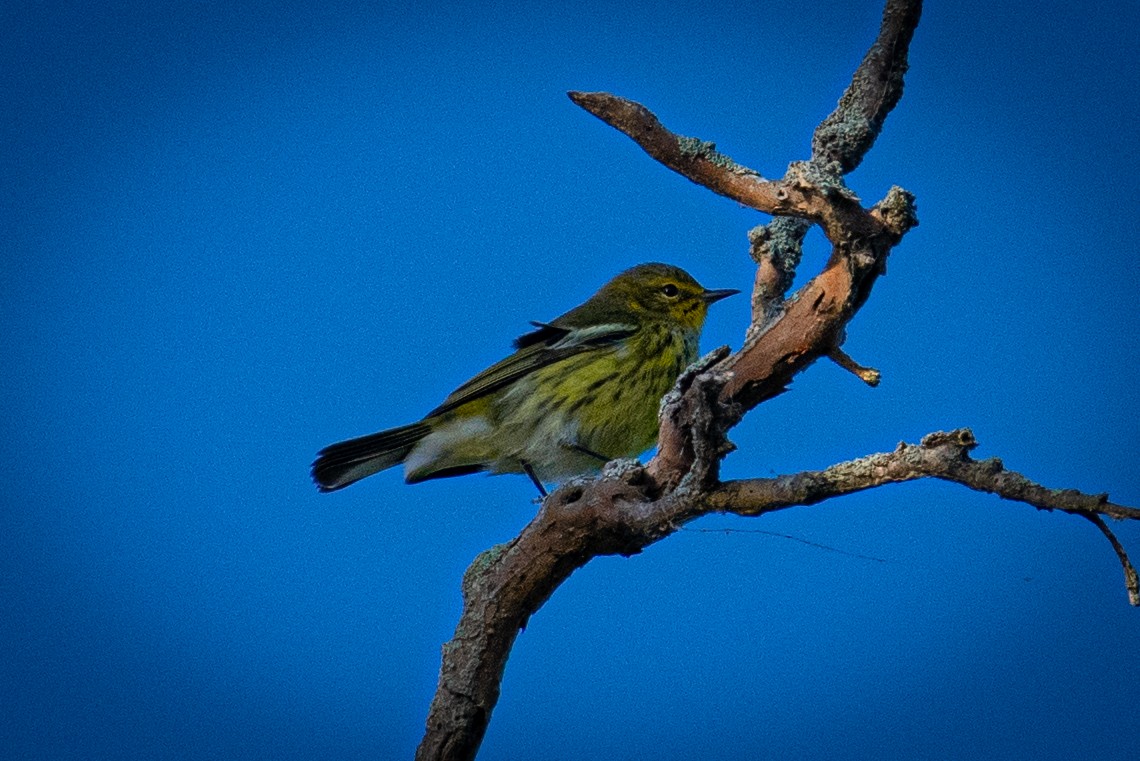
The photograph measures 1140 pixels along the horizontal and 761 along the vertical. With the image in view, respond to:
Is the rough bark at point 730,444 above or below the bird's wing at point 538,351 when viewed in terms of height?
below

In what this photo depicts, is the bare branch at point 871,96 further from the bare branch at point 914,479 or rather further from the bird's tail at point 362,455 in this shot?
the bird's tail at point 362,455

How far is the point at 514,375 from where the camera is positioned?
4.82 metres

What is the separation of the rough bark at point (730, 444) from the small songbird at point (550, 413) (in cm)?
128

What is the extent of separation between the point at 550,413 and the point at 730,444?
1.98 meters

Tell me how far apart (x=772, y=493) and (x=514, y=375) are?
2225 mm

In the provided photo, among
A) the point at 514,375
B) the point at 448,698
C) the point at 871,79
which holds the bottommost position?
the point at 448,698

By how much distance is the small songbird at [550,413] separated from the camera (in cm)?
462

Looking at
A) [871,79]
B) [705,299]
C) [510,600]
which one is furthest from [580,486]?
[705,299]

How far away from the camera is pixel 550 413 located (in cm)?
469

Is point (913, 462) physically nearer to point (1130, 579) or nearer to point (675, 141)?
point (1130, 579)

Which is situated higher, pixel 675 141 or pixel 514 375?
pixel 514 375

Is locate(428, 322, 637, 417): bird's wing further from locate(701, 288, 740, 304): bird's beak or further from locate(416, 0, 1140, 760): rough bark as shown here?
locate(416, 0, 1140, 760): rough bark

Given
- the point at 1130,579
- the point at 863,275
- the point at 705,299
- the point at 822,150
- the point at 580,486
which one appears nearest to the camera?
the point at 1130,579

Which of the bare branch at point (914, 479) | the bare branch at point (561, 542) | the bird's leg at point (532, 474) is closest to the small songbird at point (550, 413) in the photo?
the bird's leg at point (532, 474)
